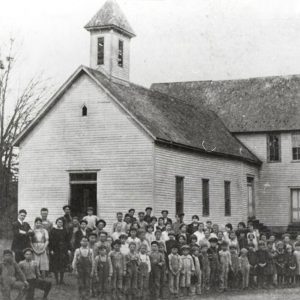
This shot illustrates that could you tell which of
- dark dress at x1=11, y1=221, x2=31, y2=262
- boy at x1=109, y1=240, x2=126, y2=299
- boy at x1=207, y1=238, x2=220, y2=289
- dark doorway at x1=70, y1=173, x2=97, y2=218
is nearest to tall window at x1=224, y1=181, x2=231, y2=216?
dark doorway at x1=70, y1=173, x2=97, y2=218

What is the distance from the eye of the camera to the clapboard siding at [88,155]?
24.1 metres

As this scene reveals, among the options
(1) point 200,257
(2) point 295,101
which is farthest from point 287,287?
(2) point 295,101

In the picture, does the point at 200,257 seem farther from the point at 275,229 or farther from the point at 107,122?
the point at 275,229

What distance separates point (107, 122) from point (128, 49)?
598 centimetres

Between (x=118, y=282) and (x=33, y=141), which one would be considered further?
(x=33, y=141)

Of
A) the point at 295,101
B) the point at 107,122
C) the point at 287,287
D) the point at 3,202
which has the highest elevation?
the point at 295,101

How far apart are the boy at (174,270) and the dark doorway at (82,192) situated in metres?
9.19

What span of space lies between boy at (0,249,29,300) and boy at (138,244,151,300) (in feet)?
10.9

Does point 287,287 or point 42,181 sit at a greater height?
point 42,181

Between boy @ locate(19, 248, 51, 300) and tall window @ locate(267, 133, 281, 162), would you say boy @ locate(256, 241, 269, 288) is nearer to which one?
boy @ locate(19, 248, 51, 300)

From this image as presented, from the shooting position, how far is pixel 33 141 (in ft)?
84.6

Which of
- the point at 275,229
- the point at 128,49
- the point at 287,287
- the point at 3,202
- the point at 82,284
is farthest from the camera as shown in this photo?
the point at 3,202

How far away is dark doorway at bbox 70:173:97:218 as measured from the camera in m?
24.8

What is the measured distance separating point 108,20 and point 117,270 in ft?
51.8
